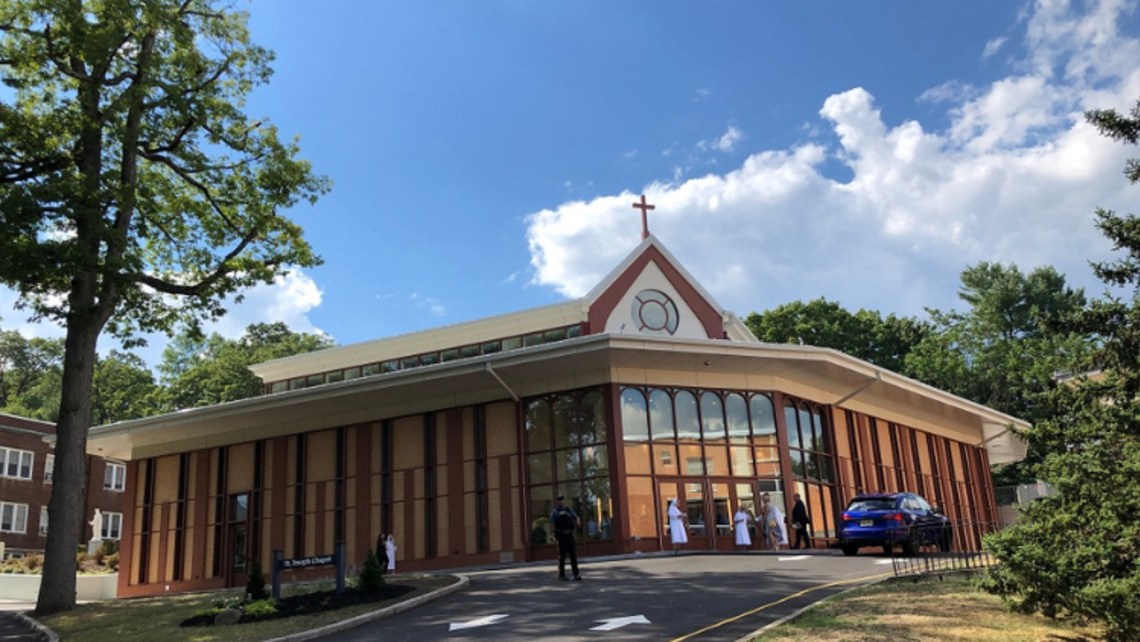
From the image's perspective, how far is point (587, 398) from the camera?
2575 centimetres

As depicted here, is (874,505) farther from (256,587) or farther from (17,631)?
(17,631)

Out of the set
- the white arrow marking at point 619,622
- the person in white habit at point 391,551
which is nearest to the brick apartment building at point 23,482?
the person in white habit at point 391,551

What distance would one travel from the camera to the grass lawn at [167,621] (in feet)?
44.0

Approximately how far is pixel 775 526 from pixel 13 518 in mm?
44067

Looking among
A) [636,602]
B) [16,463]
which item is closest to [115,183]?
[636,602]

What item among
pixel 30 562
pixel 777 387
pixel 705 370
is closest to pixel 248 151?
pixel 705 370

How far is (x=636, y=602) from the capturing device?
1356 cm

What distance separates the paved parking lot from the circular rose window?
1262 centimetres

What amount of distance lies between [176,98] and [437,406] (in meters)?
11.0

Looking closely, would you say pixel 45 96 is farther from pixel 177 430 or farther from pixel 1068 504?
pixel 1068 504

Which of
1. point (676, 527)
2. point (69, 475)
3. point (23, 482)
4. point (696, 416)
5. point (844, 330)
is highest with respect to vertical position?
point (844, 330)

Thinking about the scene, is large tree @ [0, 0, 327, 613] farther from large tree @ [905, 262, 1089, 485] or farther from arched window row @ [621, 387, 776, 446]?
large tree @ [905, 262, 1089, 485]

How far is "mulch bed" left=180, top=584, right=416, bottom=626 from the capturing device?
14.8 m

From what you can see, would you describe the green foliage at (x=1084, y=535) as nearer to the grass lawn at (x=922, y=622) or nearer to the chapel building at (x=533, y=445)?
the grass lawn at (x=922, y=622)
